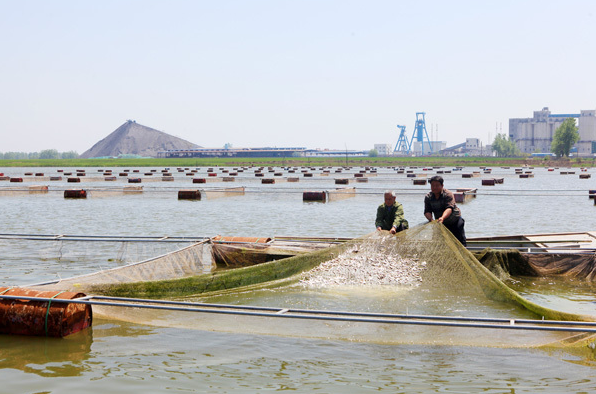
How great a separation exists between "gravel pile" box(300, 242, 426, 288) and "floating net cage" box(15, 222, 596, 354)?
2 centimetres

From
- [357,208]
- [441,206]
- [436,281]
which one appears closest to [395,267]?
[436,281]

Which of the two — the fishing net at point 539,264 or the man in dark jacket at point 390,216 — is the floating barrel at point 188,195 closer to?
the man in dark jacket at point 390,216

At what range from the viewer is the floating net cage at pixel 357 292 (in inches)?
289

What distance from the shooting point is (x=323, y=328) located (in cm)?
780

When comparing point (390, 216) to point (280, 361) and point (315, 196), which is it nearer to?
point (280, 361)

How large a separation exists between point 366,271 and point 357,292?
55 cm

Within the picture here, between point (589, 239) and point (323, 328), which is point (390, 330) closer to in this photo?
point (323, 328)

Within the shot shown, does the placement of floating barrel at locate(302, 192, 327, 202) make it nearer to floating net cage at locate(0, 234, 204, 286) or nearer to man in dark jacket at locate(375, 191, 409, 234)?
floating net cage at locate(0, 234, 204, 286)

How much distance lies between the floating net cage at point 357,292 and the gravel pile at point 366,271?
0.02 meters

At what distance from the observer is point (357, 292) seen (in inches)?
390

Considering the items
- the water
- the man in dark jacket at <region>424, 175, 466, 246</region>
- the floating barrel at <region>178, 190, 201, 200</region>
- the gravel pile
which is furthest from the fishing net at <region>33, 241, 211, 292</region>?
the floating barrel at <region>178, 190, 201, 200</region>

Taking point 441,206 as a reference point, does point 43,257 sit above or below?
below

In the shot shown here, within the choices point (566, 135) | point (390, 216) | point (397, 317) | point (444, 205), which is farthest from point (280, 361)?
point (566, 135)

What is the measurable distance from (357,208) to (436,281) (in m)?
18.3
